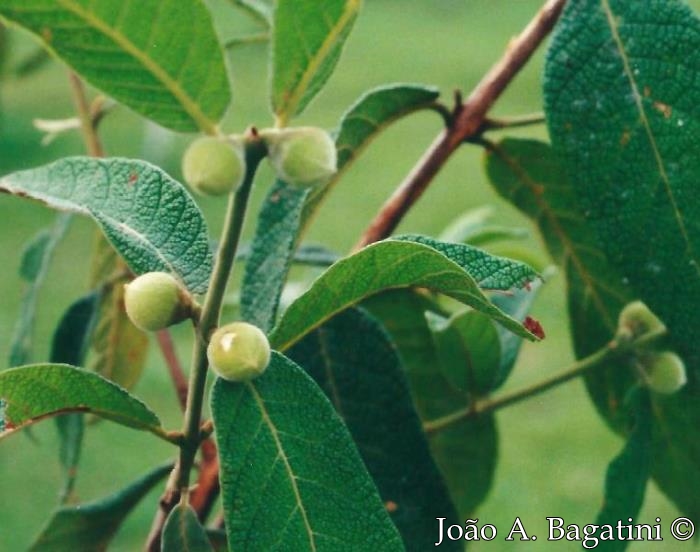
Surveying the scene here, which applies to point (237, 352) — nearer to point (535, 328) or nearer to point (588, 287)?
point (535, 328)

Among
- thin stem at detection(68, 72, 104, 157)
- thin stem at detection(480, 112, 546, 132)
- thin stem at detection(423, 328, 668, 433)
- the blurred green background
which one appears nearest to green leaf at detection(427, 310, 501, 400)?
thin stem at detection(423, 328, 668, 433)

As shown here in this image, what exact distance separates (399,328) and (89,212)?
335 mm

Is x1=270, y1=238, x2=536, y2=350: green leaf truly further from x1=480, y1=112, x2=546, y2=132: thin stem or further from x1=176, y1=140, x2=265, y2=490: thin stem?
x1=480, y1=112, x2=546, y2=132: thin stem

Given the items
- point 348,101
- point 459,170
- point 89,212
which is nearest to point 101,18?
point 89,212

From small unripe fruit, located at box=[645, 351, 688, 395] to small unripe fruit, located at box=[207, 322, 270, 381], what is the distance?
0.33 meters

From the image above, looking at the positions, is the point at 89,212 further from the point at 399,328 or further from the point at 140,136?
the point at 140,136

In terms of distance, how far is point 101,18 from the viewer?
0.43m

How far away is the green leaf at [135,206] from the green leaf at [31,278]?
330mm

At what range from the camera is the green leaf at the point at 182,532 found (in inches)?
20.7

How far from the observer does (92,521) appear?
2.32 ft

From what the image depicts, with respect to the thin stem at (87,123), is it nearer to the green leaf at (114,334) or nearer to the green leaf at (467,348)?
the green leaf at (114,334)

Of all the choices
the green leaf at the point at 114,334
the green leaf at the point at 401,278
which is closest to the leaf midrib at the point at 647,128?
the green leaf at the point at 401,278

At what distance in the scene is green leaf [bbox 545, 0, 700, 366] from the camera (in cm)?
56

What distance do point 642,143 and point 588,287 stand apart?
21 cm
